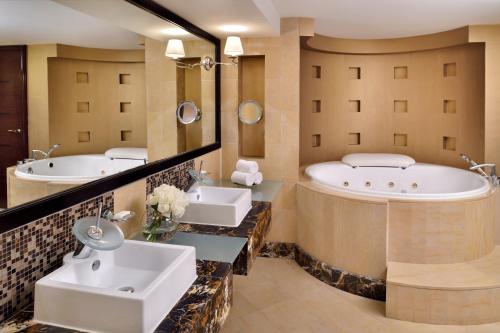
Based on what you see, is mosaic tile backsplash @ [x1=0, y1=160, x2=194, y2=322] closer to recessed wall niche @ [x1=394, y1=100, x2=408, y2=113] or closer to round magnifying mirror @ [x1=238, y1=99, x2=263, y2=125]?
round magnifying mirror @ [x1=238, y1=99, x2=263, y2=125]

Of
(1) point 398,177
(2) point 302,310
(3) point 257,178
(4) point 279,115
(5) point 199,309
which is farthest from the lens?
(1) point 398,177

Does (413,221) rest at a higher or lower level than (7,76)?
lower

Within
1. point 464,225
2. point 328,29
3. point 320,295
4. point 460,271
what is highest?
point 328,29

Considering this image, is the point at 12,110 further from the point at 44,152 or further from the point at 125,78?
the point at 125,78

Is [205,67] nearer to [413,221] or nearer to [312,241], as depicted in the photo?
[312,241]

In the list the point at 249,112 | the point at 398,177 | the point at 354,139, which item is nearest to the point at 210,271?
the point at 249,112

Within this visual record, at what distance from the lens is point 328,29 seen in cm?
436

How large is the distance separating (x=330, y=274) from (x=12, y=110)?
278 centimetres

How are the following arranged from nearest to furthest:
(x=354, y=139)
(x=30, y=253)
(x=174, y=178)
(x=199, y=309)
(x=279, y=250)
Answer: (x=199, y=309), (x=30, y=253), (x=174, y=178), (x=279, y=250), (x=354, y=139)

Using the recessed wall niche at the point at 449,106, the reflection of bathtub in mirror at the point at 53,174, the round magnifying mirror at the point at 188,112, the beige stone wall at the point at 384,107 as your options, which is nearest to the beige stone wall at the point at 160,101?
the round magnifying mirror at the point at 188,112

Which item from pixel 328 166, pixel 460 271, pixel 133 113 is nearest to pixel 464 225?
pixel 460 271

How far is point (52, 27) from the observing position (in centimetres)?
173

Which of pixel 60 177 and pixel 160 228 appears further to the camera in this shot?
pixel 160 228

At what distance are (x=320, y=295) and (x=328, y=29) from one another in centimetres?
259
